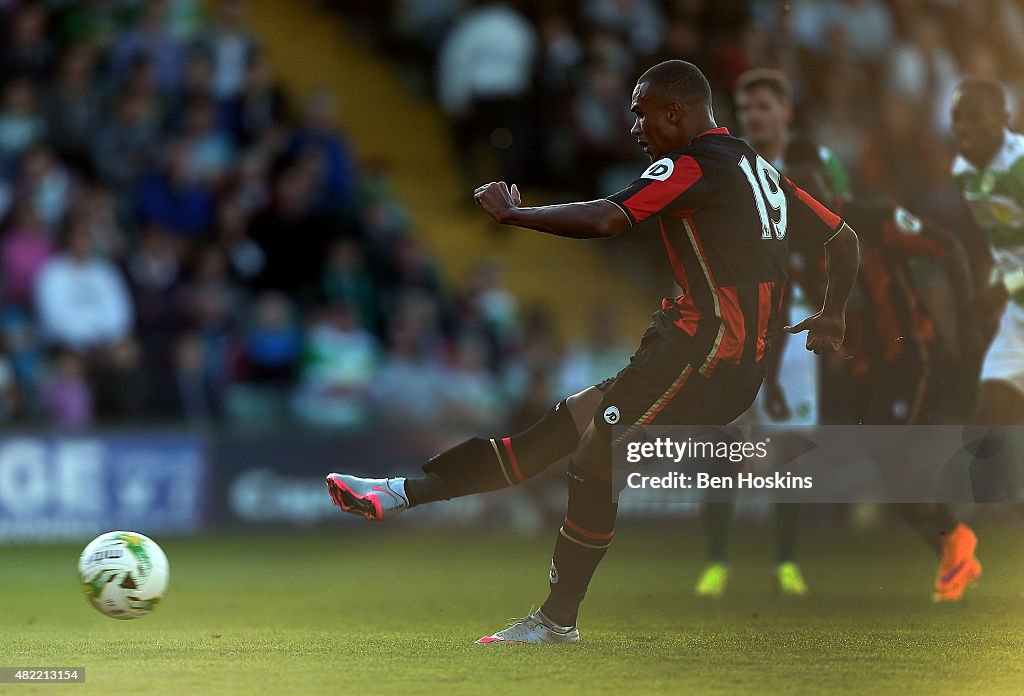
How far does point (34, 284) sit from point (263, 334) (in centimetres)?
178

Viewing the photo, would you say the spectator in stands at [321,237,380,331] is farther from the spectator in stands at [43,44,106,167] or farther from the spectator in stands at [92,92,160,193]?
the spectator in stands at [43,44,106,167]

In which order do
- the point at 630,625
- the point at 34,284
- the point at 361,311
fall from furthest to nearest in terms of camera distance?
the point at 361,311 < the point at 34,284 < the point at 630,625

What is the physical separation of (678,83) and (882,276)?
113 inches

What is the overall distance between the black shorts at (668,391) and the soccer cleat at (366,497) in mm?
865

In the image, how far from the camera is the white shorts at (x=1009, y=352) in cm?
845

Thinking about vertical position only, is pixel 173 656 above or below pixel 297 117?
below

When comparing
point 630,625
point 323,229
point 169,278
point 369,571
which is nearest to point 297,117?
point 323,229

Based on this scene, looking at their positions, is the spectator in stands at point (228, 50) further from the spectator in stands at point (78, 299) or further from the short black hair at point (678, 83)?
the short black hair at point (678, 83)

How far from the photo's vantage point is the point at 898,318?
29.2ft

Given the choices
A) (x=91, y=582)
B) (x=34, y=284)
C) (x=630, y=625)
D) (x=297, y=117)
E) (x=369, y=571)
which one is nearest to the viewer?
(x=91, y=582)

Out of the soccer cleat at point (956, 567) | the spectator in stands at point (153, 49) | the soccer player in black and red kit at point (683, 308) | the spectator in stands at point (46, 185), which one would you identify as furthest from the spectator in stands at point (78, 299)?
the soccer cleat at point (956, 567)

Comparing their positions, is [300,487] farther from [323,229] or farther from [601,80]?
A: [601,80]

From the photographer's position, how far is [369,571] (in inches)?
416

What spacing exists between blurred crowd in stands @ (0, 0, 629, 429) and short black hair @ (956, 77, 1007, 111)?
228 inches
